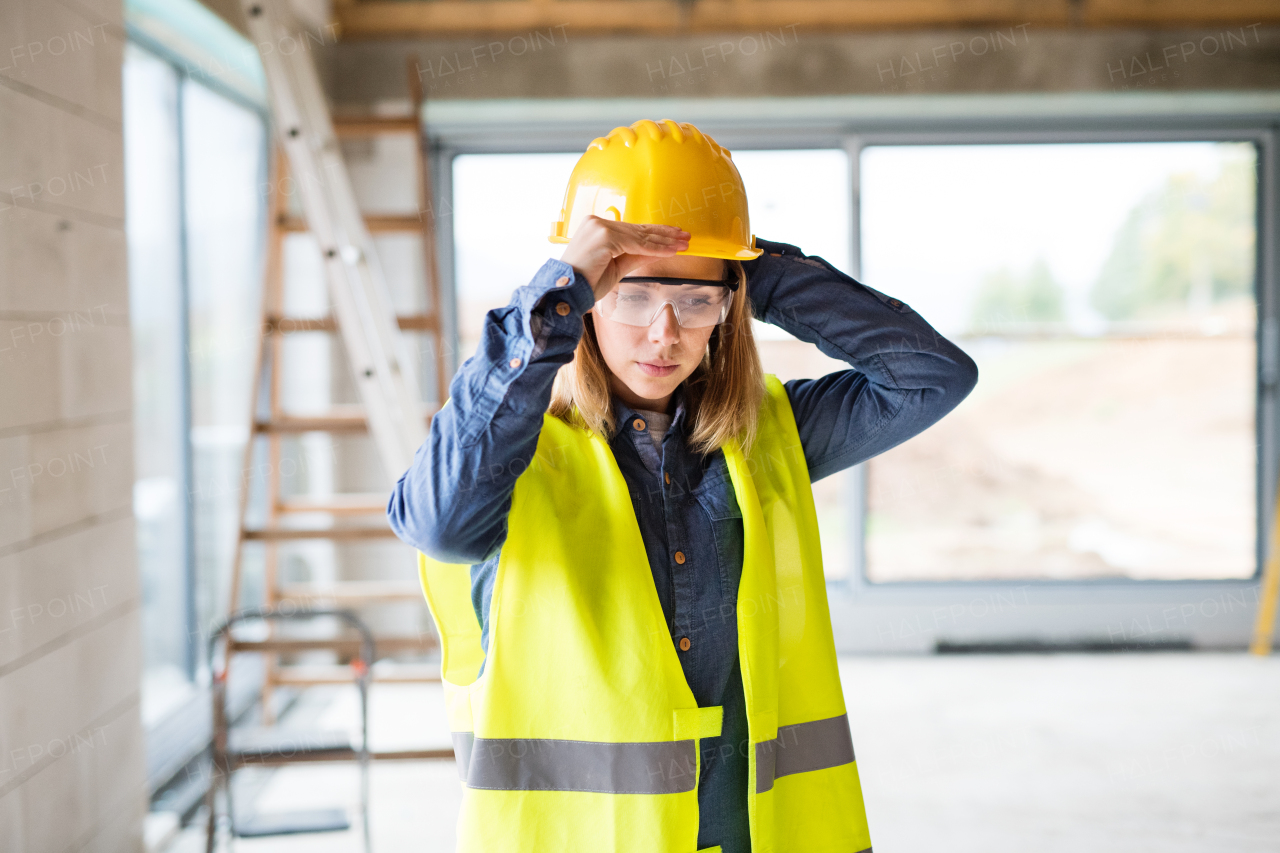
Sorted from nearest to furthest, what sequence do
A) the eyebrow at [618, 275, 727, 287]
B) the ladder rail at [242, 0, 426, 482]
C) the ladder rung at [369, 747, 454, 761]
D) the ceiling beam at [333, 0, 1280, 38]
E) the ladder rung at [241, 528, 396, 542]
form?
the eyebrow at [618, 275, 727, 287] → the ladder rail at [242, 0, 426, 482] → the ladder rung at [369, 747, 454, 761] → the ladder rung at [241, 528, 396, 542] → the ceiling beam at [333, 0, 1280, 38]

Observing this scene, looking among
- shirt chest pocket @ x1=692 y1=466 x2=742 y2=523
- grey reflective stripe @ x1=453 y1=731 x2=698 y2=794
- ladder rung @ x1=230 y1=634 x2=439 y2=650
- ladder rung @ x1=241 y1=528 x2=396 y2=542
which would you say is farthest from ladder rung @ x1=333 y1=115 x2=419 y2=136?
grey reflective stripe @ x1=453 y1=731 x2=698 y2=794

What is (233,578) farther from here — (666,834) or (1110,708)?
(1110,708)

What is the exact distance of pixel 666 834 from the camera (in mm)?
946

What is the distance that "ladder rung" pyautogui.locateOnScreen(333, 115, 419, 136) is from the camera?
3.25 meters

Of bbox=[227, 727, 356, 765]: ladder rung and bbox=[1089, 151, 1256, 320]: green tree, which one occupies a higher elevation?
bbox=[1089, 151, 1256, 320]: green tree

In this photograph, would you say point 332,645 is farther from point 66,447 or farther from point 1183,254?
point 1183,254

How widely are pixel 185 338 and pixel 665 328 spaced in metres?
2.70

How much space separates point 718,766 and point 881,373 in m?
0.50

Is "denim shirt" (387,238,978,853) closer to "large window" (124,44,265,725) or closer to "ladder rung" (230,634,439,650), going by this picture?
"ladder rung" (230,634,439,650)

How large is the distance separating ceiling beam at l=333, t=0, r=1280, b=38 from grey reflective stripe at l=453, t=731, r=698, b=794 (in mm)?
3406

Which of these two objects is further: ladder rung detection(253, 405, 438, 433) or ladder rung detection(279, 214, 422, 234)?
ladder rung detection(279, 214, 422, 234)

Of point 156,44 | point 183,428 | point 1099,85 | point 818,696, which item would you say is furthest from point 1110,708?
point 156,44

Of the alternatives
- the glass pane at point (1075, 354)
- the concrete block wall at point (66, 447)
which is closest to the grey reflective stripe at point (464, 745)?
the concrete block wall at point (66, 447)

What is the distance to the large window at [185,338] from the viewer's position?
292 centimetres
